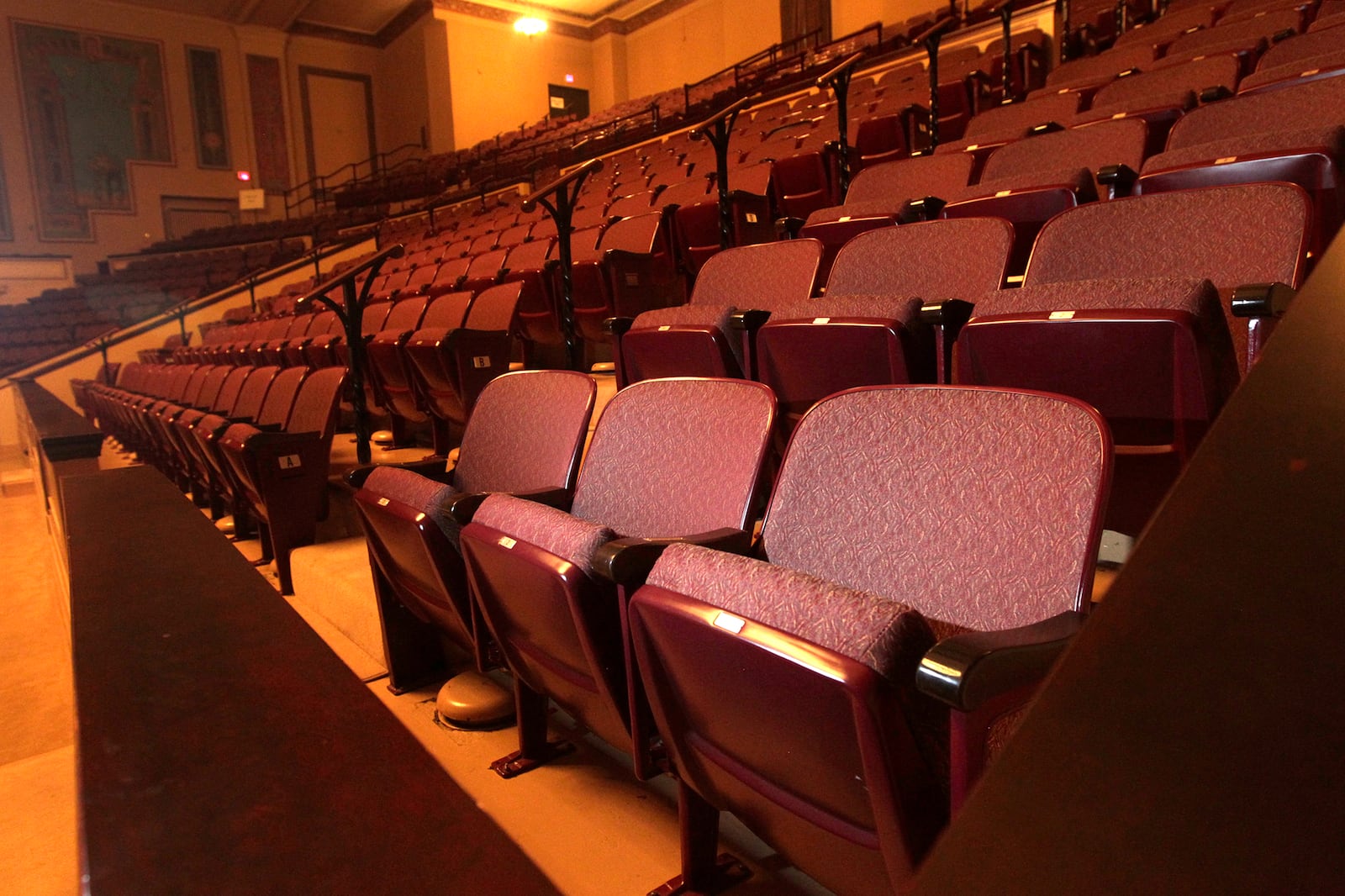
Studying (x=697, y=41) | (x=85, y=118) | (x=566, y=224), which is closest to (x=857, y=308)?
(x=566, y=224)

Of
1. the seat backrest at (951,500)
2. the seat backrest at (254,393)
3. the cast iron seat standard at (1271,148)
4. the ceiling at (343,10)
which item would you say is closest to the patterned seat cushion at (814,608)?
the seat backrest at (951,500)

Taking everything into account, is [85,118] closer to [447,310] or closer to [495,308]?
[447,310]

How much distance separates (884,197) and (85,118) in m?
5.53

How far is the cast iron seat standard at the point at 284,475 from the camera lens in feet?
3.43

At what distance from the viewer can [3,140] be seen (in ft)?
15.7

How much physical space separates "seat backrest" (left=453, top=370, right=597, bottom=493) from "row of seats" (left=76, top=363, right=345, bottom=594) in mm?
363

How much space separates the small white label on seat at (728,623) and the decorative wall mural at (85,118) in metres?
6.08

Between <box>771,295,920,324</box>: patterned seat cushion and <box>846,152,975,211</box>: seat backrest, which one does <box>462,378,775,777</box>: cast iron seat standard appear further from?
<box>846,152,975,211</box>: seat backrest

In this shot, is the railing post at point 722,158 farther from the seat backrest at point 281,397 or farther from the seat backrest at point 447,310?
the seat backrest at point 281,397

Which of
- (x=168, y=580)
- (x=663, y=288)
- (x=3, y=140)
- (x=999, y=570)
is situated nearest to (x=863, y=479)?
(x=999, y=570)

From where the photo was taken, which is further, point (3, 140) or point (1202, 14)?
point (3, 140)

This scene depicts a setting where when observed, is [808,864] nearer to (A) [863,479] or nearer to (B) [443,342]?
(A) [863,479]

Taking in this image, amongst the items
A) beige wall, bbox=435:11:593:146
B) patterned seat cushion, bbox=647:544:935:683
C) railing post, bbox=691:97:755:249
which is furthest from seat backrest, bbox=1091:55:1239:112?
beige wall, bbox=435:11:593:146

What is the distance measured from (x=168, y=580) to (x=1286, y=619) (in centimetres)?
58
